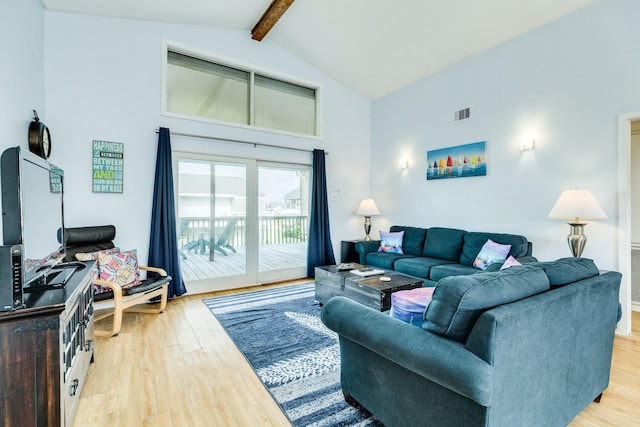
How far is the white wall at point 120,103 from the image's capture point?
135 inches

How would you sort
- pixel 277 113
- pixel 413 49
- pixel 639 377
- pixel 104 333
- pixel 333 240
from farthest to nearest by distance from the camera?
pixel 333 240, pixel 277 113, pixel 413 49, pixel 104 333, pixel 639 377

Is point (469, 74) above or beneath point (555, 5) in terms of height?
beneath

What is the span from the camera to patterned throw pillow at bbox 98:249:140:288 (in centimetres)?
308

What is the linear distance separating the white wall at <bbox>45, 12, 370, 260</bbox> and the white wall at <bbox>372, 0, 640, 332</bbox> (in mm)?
2599

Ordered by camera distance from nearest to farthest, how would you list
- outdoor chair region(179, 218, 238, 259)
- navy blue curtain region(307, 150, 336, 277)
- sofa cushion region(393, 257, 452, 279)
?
sofa cushion region(393, 257, 452, 279) < outdoor chair region(179, 218, 238, 259) < navy blue curtain region(307, 150, 336, 277)

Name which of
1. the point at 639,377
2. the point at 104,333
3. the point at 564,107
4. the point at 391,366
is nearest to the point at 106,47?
the point at 104,333

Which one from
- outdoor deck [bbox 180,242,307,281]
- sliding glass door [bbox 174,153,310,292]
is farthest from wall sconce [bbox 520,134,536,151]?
outdoor deck [bbox 180,242,307,281]

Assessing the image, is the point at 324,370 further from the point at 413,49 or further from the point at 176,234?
the point at 413,49

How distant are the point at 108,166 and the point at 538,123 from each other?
5007 millimetres

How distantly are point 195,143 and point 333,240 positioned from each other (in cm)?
273

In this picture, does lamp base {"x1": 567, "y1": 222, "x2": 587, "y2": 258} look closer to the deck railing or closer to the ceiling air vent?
the ceiling air vent

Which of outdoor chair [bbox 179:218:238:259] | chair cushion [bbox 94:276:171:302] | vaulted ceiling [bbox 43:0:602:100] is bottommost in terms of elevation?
chair cushion [bbox 94:276:171:302]

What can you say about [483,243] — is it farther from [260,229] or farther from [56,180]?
[56,180]

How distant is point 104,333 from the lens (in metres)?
2.85
